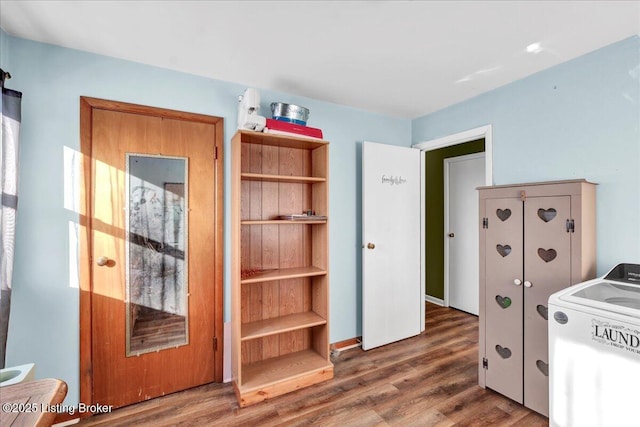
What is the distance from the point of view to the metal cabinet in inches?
70.4

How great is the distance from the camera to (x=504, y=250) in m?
2.11

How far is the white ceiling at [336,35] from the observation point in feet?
5.06

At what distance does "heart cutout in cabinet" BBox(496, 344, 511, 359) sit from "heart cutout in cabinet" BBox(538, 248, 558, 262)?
2.32 feet

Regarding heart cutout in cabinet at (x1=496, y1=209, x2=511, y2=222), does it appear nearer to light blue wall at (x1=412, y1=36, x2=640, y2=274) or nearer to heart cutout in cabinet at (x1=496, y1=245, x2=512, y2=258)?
heart cutout in cabinet at (x1=496, y1=245, x2=512, y2=258)

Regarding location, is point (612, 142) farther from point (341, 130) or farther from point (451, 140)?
point (341, 130)

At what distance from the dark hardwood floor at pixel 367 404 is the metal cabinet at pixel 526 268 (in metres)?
0.20

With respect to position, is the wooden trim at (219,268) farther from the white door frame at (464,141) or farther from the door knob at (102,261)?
the white door frame at (464,141)

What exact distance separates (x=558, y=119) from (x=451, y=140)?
2.92ft

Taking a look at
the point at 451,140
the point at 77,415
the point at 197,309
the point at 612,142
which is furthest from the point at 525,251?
the point at 77,415

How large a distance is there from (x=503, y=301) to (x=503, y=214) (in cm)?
63

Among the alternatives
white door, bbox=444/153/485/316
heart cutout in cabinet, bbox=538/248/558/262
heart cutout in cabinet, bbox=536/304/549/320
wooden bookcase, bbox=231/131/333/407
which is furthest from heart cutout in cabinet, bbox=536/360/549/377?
white door, bbox=444/153/485/316

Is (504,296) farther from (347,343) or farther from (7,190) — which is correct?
(7,190)

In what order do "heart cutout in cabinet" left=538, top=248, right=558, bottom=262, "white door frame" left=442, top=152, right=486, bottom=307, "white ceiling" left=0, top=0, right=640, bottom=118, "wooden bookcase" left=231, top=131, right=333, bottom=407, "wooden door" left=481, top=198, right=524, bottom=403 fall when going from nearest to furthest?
"white ceiling" left=0, top=0, right=640, bottom=118
"heart cutout in cabinet" left=538, top=248, right=558, bottom=262
"wooden door" left=481, top=198, right=524, bottom=403
"wooden bookcase" left=231, top=131, right=333, bottom=407
"white door frame" left=442, top=152, right=486, bottom=307

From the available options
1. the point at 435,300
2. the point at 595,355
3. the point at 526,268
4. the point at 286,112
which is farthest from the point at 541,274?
the point at 435,300
